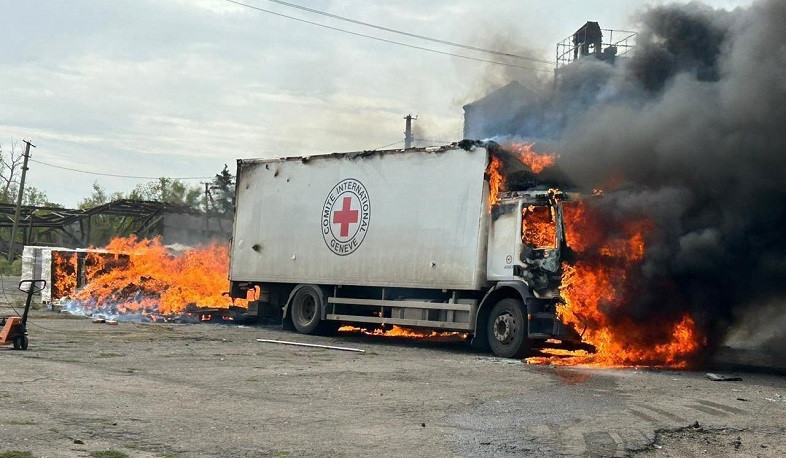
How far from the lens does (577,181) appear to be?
14695mm

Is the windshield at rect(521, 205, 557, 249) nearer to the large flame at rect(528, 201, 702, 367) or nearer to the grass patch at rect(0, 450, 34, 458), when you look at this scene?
the large flame at rect(528, 201, 702, 367)

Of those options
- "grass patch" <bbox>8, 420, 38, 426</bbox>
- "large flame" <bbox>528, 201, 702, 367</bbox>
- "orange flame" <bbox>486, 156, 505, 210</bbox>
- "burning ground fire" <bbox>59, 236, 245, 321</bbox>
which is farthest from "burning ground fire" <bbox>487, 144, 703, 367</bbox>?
"burning ground fire" <bbox>59, 236, 245, 321</bbox>

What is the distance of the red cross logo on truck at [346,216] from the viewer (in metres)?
17.1

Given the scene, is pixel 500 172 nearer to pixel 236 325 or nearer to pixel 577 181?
pixel 577 181

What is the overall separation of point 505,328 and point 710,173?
13.3 feet

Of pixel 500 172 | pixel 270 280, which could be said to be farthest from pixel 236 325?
pixel 500 172

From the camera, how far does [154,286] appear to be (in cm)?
2184

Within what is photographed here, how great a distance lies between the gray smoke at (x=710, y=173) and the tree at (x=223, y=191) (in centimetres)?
3465

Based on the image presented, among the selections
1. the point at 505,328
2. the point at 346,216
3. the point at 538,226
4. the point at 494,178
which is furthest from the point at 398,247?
the point at 538,226

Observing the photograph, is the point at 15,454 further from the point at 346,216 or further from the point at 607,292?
the point at 346,216

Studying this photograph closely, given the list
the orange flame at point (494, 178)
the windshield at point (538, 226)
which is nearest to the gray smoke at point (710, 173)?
the windshield at point (538, 226)

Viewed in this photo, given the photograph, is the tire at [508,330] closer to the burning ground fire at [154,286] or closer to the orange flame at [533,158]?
the orange flame at [533,158]

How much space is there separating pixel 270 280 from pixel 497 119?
8679mm

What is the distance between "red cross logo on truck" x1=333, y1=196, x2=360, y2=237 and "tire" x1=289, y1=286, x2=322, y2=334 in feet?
5.03
